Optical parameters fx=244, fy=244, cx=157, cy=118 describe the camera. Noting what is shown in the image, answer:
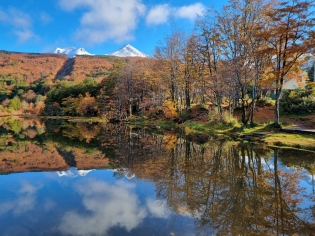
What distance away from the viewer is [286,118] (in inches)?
894

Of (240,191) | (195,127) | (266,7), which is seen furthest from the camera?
(195,127)

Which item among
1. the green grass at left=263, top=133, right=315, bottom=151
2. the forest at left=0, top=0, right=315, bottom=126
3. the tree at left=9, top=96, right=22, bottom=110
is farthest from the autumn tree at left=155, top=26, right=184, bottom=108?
the tree at left=9, top=96, right=22, bottom=110

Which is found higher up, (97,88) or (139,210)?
(97,88)

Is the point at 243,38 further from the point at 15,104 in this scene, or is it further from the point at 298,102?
the point at 15,104

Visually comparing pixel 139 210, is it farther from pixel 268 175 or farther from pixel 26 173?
pixel 26 173

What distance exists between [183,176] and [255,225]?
371cm

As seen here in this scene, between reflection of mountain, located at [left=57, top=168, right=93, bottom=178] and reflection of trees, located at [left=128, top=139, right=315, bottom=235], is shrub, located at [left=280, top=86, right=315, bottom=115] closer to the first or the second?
reflection of trees, located at [left=128, top=139, right=315, bottom=235]

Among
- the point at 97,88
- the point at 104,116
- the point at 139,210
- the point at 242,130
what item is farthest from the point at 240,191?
the point at 97,88

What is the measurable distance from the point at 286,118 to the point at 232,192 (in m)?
18.6

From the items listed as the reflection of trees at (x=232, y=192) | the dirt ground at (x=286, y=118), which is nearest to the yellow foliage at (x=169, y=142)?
the reflection of trees at (x=232, y=192)

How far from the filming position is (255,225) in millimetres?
5156

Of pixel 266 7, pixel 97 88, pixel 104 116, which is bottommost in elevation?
pixel 104 116

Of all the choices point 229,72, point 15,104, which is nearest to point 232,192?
point 229,72

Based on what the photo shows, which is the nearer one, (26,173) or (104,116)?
(26,173)
